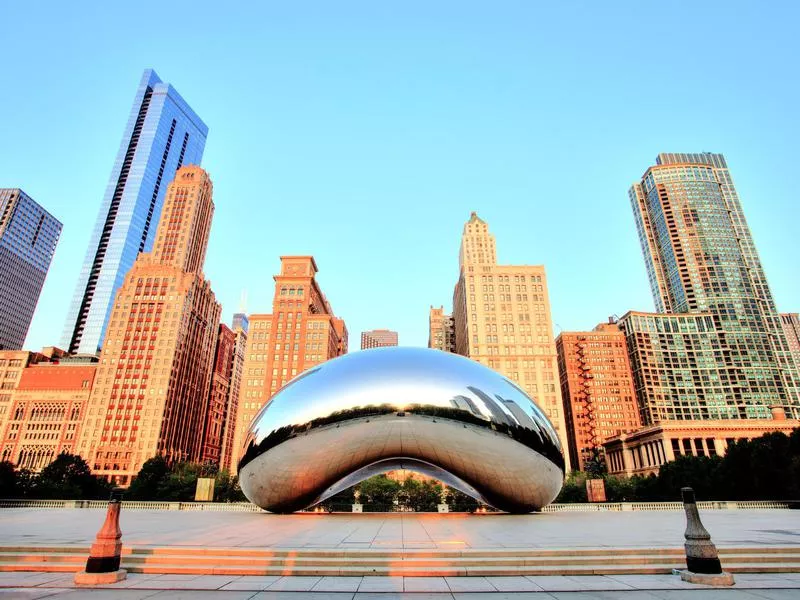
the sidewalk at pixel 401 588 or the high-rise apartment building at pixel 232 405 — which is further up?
the high-rise apartment building at pixel 232 405

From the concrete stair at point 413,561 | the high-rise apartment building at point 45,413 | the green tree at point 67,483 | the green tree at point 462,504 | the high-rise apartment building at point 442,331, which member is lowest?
the green tree at point 462,504

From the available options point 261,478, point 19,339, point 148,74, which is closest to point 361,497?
point 261,478

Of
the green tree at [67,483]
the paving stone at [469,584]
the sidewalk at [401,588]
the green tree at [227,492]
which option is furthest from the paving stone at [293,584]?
the green tree at [67,483]

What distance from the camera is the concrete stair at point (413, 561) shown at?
7.44 metres

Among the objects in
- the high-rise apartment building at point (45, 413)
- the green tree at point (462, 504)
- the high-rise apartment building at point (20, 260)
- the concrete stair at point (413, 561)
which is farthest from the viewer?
the high-rise apartment building at point (20, 260)

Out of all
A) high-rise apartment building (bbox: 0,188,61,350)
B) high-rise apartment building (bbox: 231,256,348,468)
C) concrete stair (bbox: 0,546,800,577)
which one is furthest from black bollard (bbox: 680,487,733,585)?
high-rise apartment building (bbox: 0,188,61,350)

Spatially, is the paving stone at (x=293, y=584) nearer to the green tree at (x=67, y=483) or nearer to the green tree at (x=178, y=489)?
the green tree at (x=67, y=483)

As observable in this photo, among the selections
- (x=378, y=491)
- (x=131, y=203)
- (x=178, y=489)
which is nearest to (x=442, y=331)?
(x=378, y=491)

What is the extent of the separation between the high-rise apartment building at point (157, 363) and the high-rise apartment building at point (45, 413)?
10.8 metres

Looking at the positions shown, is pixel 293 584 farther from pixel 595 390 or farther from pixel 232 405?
pixel 232 405

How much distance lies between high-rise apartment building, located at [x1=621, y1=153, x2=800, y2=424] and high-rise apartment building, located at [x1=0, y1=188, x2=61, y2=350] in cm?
21646

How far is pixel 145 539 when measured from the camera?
9.86 m

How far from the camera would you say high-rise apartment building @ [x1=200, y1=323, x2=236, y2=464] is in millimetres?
139625

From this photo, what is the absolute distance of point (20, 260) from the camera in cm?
16500
